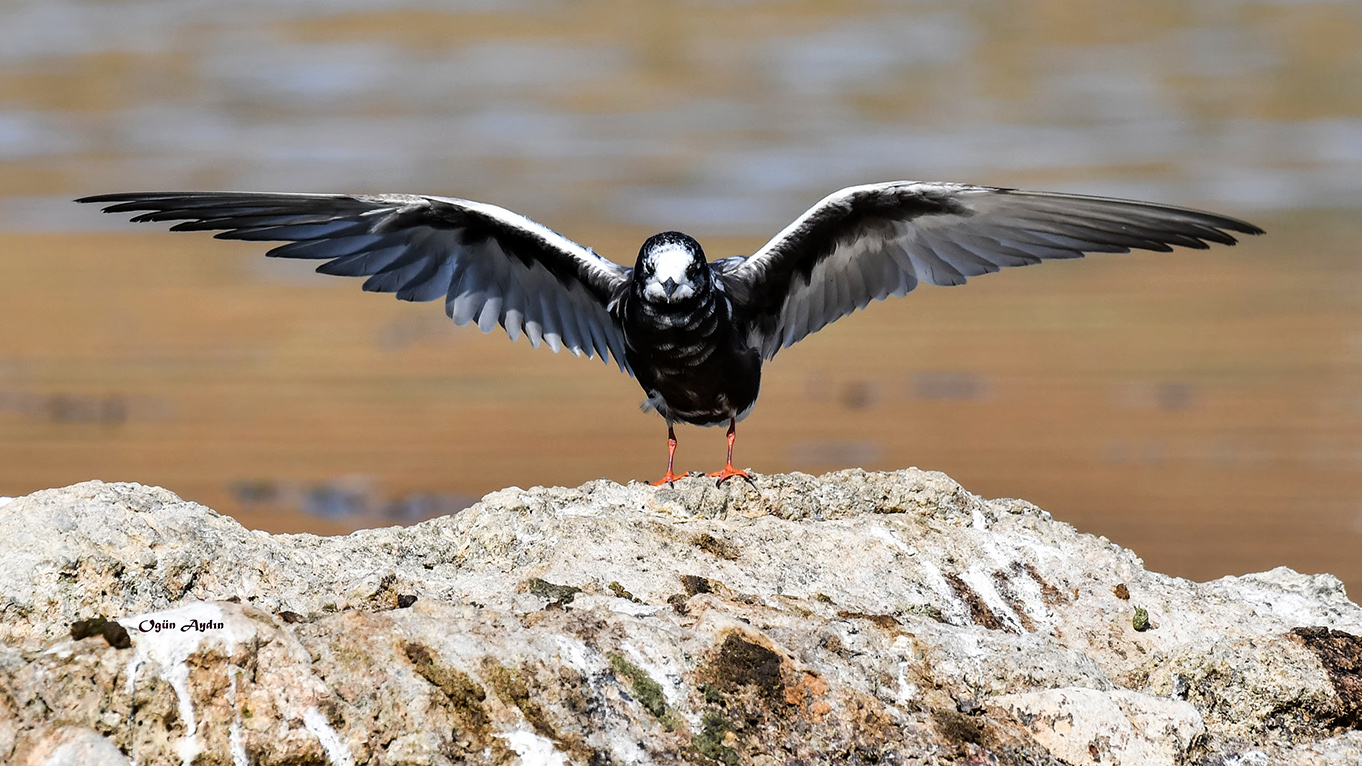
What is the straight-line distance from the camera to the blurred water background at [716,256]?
11312 mm

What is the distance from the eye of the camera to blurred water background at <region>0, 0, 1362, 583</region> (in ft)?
37.1

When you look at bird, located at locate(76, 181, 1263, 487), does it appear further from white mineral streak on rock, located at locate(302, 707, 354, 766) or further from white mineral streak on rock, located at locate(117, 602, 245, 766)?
white mineral streak on rock, located at locate(302, 707, 354, 766)

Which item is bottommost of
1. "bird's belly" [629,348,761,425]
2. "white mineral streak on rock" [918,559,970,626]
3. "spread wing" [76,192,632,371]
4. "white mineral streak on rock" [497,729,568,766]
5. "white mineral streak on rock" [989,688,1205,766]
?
"white mineral streak on rock" [497,729,568,766]

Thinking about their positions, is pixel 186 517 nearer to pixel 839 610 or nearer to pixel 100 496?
pixel 100 496

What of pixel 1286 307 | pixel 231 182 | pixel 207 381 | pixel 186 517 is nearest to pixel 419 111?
pixel 231 182

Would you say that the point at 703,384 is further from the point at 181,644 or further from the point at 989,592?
the point at 181,644

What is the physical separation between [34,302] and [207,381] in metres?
3.43

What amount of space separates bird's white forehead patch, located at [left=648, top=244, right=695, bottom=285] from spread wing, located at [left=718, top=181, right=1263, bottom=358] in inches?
26.5

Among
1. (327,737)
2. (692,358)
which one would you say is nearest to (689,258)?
(692,358)

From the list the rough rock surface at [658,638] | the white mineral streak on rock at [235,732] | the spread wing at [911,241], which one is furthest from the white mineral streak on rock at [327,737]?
the spread wing at [911,241]

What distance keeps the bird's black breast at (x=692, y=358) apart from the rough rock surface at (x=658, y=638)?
1291 mm

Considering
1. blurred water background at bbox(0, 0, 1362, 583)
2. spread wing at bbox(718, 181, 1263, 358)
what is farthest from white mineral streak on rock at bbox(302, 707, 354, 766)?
blurred water background at bbox(0, 0, 1362, 583)

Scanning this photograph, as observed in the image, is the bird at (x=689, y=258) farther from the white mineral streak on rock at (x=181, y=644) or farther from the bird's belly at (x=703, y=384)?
the white mineral streak on rock at (x=181, y=644)

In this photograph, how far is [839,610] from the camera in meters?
4.68
